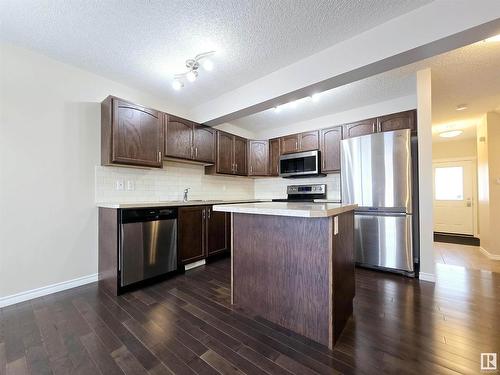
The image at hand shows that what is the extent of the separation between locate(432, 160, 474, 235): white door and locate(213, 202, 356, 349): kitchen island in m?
5.90

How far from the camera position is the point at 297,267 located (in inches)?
63.5

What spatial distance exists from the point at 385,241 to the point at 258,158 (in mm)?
2730

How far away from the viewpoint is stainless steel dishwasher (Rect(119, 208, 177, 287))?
234 centimetres

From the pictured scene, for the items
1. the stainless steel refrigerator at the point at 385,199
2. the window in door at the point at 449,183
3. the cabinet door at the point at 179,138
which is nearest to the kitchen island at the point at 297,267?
the stainless steel refrigerator at the point at 385,199

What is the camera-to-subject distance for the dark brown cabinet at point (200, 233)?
9.54ft

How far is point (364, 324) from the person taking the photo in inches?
67.9

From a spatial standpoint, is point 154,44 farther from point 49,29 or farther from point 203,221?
point 203,221

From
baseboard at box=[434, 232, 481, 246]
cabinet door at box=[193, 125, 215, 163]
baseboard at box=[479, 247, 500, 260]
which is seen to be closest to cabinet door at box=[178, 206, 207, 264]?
cabinet door at box=[193, 125, 215, 163]

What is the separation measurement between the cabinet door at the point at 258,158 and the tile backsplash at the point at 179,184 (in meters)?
0.45

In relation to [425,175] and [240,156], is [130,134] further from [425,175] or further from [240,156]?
[425,175]

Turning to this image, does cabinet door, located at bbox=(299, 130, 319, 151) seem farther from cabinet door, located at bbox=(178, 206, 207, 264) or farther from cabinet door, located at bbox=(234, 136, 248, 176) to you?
cabinet door, located at bbox=(178, 206, 207, 264)

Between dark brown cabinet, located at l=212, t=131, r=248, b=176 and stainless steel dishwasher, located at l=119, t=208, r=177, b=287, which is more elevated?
dark brown cabinet, located at l=212, t=131, r=248, b=176

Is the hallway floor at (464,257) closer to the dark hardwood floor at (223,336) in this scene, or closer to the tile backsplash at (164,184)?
the dark hardwood floor at (223,336)

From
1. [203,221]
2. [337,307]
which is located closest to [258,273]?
[337,307]
